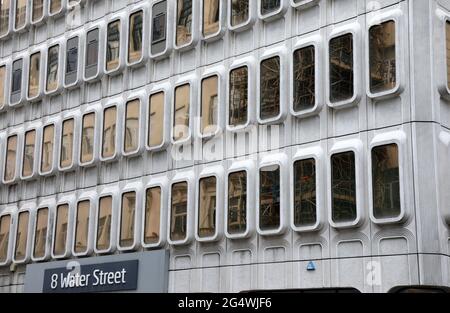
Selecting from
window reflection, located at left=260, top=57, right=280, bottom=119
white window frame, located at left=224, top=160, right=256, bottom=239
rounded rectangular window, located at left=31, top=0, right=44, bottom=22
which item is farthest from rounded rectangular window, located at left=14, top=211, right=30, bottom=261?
window reflection, located at left=260, top=57, right=280, bottom=119

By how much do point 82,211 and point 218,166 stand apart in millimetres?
6694

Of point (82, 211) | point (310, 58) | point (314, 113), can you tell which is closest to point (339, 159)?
point (314, 113)

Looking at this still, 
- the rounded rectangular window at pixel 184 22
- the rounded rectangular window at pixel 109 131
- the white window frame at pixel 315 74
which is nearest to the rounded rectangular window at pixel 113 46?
the rounded rectangular window at pixel 109 131

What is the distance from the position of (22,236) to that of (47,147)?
3.49 m

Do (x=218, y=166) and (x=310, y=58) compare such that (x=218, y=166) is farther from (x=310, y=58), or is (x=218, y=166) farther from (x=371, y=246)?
(x=371, y=246)

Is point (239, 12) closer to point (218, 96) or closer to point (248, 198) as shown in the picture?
point (218, 96)

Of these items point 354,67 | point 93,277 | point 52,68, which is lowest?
point 93,277

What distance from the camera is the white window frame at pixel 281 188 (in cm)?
2088

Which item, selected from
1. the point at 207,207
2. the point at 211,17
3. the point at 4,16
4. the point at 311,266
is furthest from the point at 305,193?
the point at 4,16

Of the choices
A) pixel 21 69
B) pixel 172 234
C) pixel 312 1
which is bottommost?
pixel 172 234

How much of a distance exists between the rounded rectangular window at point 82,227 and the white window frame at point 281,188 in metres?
7.83

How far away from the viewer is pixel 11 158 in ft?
102

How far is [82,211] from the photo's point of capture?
1080 inches

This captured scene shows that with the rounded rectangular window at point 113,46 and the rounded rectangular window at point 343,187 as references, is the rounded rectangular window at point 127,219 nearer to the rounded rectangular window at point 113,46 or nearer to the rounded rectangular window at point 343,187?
the rounded rectangular window at point 113,46
